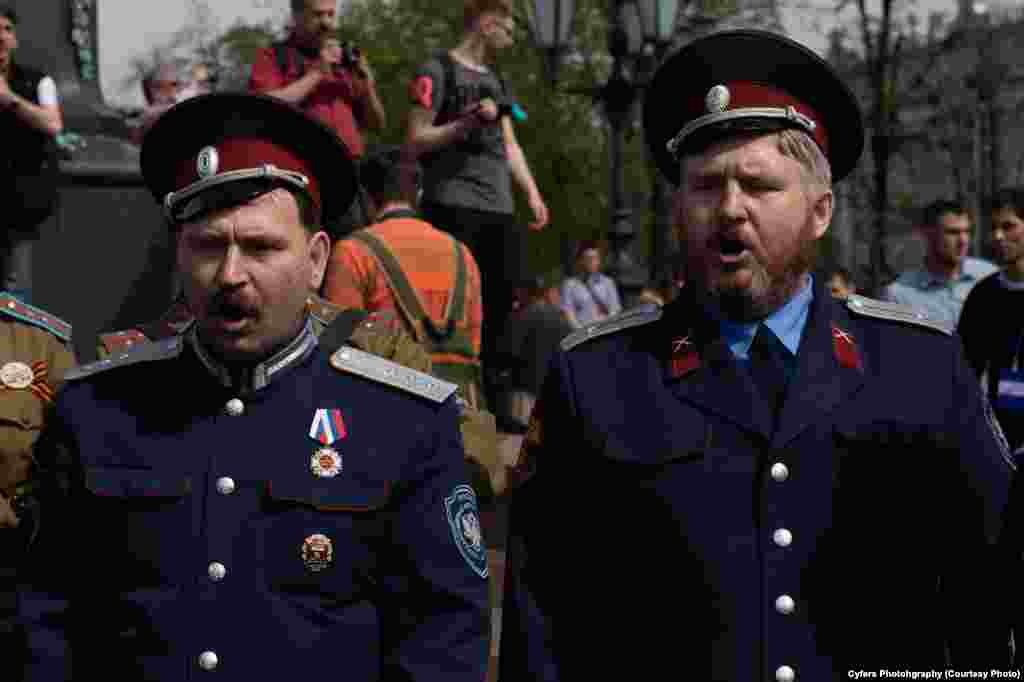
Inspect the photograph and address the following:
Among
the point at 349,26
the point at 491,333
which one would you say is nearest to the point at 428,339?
the point at 491,333

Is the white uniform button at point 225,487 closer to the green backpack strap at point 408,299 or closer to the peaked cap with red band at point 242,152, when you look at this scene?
the peaked cap with red band at point 242,152

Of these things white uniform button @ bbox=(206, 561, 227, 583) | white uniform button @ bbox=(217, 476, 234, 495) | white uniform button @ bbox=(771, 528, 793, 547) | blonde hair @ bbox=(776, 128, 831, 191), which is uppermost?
blonde hair @ bbox=(776, 128, 831, 191)

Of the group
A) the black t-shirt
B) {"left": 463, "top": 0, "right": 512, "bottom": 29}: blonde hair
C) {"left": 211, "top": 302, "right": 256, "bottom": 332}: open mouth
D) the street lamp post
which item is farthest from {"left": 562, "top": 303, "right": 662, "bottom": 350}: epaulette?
the street lamp post

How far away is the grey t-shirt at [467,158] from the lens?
25.6 ft

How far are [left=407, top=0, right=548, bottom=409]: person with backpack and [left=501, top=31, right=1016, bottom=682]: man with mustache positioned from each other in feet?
14.7

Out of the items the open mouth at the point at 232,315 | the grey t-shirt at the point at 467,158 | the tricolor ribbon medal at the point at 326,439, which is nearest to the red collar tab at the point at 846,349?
the tricolor ribbon medal at the point at 326,439

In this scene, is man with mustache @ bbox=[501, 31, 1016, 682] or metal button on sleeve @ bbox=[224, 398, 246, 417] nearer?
man with mustache @ bbox=[501, 31, 1016, 682]

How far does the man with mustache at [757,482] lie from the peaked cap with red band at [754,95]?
0.01 m

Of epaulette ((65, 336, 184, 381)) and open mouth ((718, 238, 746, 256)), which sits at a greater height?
open mouth ((718, 238, 746, 256))

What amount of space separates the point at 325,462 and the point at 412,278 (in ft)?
10.7

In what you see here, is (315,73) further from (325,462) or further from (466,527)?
(466,527)

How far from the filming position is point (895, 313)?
3.29 meters

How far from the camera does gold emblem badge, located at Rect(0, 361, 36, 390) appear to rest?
4125 mm

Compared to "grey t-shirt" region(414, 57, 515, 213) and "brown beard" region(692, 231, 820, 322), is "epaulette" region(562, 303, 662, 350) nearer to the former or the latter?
"brown beard" region(692, 231, 820, 322)
